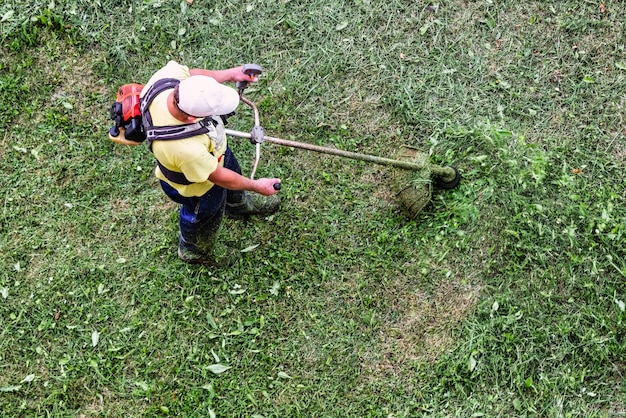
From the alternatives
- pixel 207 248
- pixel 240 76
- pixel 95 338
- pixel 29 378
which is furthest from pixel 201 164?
pixel 29 378

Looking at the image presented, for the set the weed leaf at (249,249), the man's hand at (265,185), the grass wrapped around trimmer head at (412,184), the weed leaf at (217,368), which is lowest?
the weed leaf at (217,368)

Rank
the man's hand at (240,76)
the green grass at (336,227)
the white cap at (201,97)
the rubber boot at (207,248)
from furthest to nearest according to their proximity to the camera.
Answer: the green grass at (336,227) < the rubber boot at (207,248) < the man's hand at (240,76) < the white cap at (201,97)

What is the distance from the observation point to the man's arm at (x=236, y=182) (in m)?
3.92

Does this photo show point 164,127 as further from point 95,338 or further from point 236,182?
point 95,338

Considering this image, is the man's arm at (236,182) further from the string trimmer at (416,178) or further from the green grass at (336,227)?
the green grass at (336,227)

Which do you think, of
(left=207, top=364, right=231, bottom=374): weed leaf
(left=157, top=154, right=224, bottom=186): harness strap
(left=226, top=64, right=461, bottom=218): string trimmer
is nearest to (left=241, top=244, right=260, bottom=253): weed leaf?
(left=226, top=64, right=461, bottom=218): string trimmer

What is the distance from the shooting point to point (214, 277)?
509 cm

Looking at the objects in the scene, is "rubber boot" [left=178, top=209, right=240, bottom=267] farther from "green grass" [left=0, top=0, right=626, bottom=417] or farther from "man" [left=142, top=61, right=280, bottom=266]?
"green grass" [left=0, top=0, right=626, bottom=417]

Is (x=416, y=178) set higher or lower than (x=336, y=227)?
higher

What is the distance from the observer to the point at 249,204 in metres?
5.00

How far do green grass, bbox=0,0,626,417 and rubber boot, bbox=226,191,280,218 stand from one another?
123 mm

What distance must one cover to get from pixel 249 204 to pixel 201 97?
64.7 inches

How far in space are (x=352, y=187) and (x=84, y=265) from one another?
225 cm

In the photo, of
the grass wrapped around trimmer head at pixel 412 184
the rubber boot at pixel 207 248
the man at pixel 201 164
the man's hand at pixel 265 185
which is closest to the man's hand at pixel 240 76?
the man at pixel 201 164
